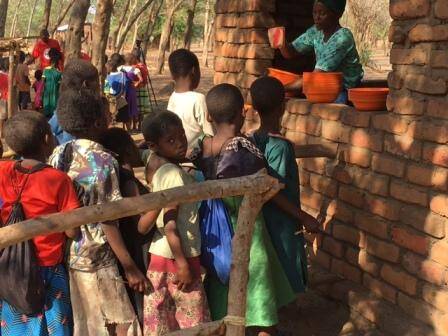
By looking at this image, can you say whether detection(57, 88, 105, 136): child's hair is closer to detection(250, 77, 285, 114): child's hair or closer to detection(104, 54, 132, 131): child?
detection(250, 77, 285, 114): child's hair

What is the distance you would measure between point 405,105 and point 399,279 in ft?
3.12

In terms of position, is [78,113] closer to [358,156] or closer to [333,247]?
[358,156]

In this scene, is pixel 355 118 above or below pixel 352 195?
above

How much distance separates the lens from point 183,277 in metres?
2.84

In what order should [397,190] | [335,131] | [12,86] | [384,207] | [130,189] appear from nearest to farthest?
1. [130,189]
2. [397,190]
3. [384,207]
4. [335,131]
5. [12,86]

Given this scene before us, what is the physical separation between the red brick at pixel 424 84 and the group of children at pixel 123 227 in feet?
3.25

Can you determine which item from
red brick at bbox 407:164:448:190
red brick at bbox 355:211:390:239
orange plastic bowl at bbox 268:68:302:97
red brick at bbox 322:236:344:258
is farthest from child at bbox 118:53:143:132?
red brick at bbox 407:164:448:190

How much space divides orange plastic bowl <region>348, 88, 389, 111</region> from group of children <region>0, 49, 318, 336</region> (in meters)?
1.03

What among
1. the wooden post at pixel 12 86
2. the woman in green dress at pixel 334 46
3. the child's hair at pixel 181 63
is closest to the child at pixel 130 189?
the child's hair at pixel 181 63

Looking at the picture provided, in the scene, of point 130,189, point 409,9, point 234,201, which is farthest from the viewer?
point 409,9

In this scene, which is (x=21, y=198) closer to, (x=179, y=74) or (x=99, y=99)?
(x=99, y=99)

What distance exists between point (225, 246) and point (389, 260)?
119 cm

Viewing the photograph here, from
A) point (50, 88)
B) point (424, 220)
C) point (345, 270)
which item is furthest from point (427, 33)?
point (50, 88)

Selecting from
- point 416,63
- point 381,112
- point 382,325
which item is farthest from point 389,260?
point 416,63
